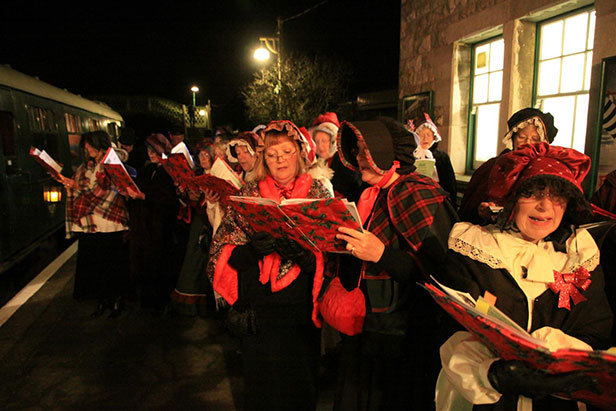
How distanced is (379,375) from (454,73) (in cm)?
571

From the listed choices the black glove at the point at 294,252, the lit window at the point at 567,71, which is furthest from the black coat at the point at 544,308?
the lit window at the point at 567,71

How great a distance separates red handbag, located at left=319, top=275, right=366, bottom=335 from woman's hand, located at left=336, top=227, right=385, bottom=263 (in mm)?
302

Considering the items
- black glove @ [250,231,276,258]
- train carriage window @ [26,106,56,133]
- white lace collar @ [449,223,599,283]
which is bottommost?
black glove @ [250,231,276,258]

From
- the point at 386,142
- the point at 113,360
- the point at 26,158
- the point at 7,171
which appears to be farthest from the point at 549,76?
the point at 26,158

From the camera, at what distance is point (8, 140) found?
669 centimetres

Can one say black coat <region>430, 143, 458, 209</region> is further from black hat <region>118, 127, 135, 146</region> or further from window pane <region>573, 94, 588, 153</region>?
black hat <region>118, 127, 135, 146</region>

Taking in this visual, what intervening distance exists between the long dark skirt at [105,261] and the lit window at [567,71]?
5.32 metres

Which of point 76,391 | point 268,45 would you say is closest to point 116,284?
point 76,391

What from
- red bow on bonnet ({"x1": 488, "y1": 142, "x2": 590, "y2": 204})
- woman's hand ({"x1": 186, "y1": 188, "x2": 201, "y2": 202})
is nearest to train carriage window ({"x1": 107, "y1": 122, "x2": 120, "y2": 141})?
woman's hand ({"x1": 186, "y1": 188, "x2": 201, "y2": 202})

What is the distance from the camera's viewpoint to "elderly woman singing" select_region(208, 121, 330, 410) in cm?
255

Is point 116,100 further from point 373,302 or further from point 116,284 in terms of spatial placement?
point 373,302

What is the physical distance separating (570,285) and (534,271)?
0.14 meters

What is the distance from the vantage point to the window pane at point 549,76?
5048mm

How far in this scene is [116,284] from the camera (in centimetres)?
495
